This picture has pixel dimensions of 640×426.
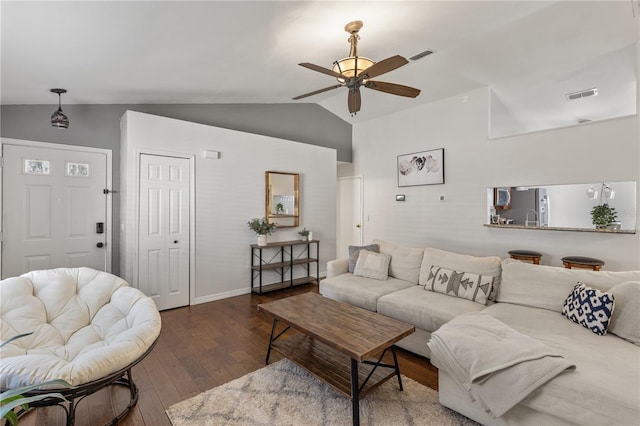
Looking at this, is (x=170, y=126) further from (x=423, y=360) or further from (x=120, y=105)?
(x=423, y=360)

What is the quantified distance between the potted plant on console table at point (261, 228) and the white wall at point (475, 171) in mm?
2306

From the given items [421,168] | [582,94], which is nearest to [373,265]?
[421,168]

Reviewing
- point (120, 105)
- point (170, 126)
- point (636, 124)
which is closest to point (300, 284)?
point (170, 126)

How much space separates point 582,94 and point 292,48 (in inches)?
161

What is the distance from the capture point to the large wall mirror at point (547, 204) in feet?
13.3

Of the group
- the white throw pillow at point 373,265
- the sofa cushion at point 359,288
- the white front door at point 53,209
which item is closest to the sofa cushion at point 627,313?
the sofa cushion at point 359,288

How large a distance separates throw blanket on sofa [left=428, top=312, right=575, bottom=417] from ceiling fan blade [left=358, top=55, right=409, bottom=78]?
6.53 ft

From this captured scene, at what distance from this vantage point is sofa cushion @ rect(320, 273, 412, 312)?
3.13 metres

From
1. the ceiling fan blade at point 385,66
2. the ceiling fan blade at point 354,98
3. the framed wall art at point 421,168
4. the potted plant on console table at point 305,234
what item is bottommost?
the potted plant on console table at point 305,234

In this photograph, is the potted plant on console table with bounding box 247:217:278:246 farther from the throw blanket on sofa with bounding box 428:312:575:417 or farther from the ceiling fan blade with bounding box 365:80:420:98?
the throw blanket on sofa with bounding box 428:312:575:417

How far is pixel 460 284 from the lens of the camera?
9.57 ft

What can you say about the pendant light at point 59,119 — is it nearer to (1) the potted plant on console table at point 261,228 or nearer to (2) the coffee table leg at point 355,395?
(1) the potted plant on console table at point 261,228

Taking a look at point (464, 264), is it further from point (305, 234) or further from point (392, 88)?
point (305, 234)

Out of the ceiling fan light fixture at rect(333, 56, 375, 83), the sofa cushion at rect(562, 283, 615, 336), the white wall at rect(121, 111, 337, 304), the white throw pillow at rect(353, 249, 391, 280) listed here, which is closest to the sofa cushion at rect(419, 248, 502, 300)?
the white throw pillow at rect(353, 249, 391, 280)
